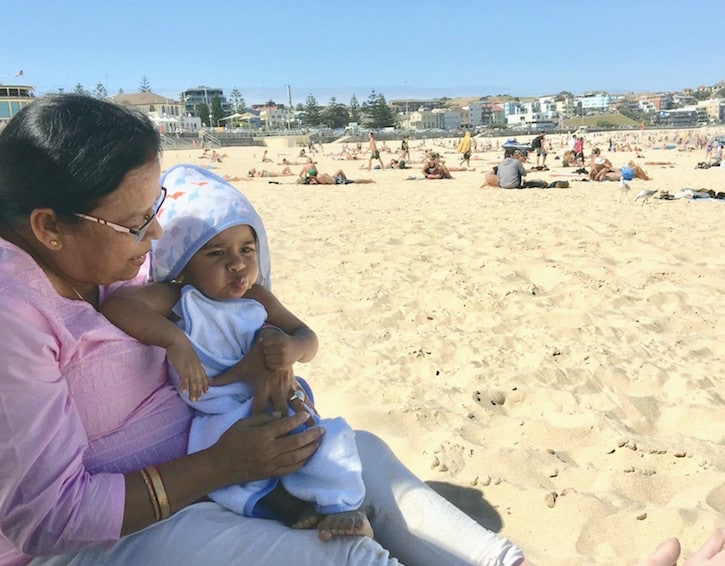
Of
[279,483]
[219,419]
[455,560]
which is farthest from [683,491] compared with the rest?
[219,419]

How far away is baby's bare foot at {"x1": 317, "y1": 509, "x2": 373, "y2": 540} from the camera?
1.58 metres

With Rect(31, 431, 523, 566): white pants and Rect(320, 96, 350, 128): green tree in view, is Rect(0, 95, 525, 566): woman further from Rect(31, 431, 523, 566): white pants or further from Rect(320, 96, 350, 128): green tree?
Rect(320, 96, 350, 128): green tree

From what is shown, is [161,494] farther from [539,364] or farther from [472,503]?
[539,364]

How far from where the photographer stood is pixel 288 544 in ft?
5.00

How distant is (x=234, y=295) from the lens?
1971 mm

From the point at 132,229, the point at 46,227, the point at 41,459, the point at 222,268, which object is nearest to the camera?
the point at 41,459

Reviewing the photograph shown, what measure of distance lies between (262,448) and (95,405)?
0.41 m

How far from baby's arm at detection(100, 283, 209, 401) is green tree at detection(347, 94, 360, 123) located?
123785 mm

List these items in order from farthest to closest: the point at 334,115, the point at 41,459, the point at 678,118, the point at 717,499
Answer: the point at 678,118 < the point at 334,115 < the point at 717,499 < the point at 41,459

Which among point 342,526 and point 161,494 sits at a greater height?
point 161,494

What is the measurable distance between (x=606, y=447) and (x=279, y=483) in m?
1.74

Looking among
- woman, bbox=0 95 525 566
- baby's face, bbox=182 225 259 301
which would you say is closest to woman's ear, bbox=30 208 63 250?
woman, bbox=0 95 525 566

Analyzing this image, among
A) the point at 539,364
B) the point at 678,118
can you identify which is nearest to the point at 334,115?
the point at 678,118

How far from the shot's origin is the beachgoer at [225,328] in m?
1.68
